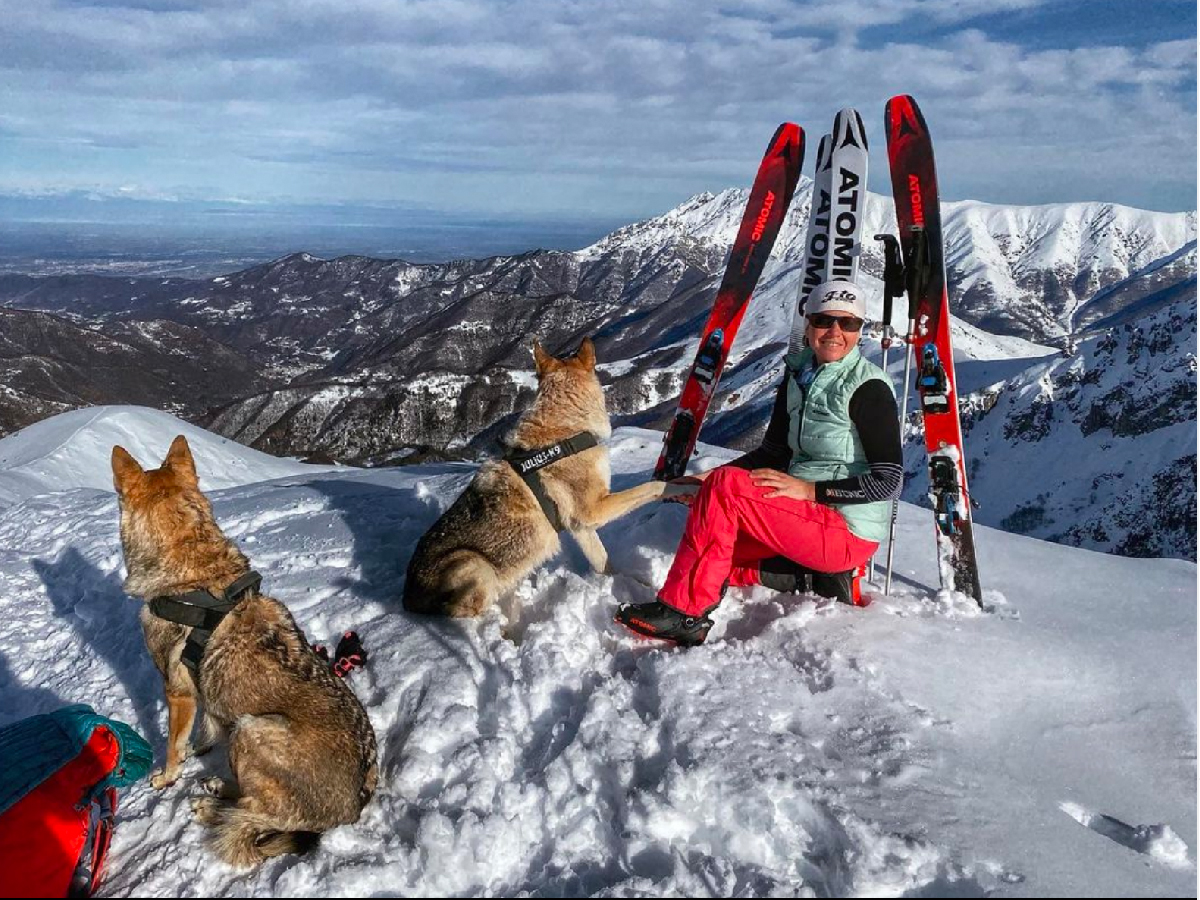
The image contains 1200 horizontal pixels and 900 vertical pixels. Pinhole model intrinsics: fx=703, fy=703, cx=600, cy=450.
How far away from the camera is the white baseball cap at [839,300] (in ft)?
17.9

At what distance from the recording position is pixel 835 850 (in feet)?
11.7

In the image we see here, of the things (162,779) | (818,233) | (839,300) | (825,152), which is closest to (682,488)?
(839,300)

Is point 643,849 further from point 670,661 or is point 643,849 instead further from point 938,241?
point 938,241

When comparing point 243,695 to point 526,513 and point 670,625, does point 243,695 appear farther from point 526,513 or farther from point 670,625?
point 670,625

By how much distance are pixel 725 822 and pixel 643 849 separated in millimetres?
464

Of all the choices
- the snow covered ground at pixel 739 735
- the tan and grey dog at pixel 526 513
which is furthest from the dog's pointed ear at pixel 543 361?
the snow covered ground at pixel 739 735

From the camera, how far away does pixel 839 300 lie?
5.47 m

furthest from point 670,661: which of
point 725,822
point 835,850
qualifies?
point 835,850

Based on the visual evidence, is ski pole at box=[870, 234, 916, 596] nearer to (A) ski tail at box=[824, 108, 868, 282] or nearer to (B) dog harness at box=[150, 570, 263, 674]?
(A) ski tail at box=[824, 108, 868, 282]

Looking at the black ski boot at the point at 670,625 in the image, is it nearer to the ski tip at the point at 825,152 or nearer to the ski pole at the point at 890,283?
the ski pole at the point at 890,283

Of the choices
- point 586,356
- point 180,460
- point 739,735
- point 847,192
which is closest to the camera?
point 739,735

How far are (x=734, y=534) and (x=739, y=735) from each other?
159cm

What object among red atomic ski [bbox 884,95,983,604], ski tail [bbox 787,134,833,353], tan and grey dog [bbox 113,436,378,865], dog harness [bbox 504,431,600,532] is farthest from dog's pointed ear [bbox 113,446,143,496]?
ski tail [bbox 787,134,833,353]

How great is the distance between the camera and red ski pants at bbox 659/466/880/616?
5469mm
